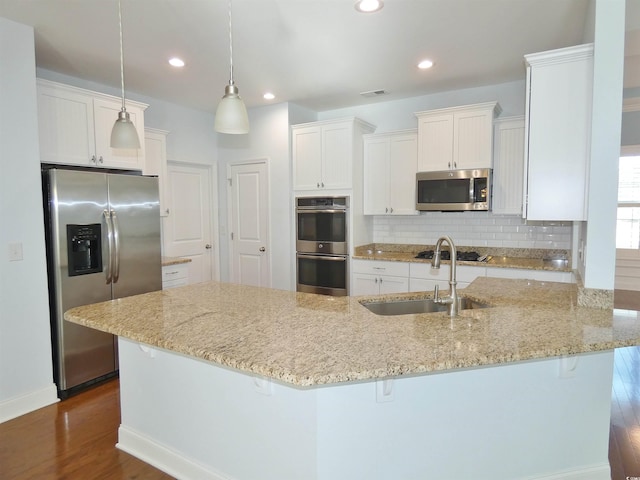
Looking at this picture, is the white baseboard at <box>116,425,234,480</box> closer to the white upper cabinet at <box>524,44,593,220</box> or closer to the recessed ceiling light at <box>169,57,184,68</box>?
the white upper cabinet at <box>524,44,593,220</box>

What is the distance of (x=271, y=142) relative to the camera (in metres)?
4.86

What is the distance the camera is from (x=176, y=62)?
11.3 feet

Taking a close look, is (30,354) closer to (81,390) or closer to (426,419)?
(81,390)

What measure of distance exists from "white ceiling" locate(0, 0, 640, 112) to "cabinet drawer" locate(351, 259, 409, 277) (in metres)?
1.86

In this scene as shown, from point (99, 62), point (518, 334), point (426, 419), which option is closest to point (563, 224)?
point (518, 334)

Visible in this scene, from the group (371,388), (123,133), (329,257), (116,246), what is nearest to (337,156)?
(329,257)

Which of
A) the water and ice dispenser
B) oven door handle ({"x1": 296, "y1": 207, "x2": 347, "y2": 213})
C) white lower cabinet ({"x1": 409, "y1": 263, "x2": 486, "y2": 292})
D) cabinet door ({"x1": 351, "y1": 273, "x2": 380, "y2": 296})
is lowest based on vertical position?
cabinet door ({"x1": 351, "y1": 273, "x2": 380, "y2": 296})

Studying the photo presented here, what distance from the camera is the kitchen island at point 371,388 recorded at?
58.5 inches

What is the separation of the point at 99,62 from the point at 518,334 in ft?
12.6

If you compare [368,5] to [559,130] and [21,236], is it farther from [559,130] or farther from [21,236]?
[21,236]

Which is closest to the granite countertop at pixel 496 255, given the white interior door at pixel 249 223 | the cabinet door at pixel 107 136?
the white interior door at pixel 249 223

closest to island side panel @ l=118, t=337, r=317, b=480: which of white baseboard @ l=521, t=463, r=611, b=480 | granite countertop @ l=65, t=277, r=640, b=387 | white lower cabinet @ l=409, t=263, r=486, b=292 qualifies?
granite countertop @ l=65, t=277, r=640, b=387

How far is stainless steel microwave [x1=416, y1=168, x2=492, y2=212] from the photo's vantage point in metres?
3.93

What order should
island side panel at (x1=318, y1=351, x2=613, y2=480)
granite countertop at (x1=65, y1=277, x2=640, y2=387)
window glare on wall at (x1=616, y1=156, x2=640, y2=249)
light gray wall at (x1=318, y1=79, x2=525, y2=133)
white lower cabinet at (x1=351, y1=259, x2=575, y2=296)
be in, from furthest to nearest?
window glare on wall at (x1=616, y1=156, x2=640, y2=249)
light gray wall at (x1=318, y1=79, x2=525, y2=133)
white lower cabinet at (x1=351, y1=259, x2=575, y2=296)
island side panel at (x1=318, y1=351, x2=613, y2=480)
granite countertop at (x1=65, y1=277, x2=640, y2=387)
